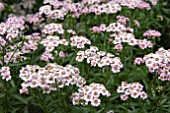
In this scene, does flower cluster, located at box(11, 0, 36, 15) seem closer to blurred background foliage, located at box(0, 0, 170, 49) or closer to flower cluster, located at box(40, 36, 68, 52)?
blurred background foliage, located at box(0, 0, 170, 49)

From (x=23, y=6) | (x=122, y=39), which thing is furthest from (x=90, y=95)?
(x=23, y=6)

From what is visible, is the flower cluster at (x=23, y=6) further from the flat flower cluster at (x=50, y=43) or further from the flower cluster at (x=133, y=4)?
the flat flower cluster at (x=50, y=43)

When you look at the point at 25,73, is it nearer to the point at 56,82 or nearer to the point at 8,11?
the point at 56,82

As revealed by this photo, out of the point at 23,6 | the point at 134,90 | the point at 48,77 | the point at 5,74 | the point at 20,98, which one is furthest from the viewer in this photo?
the point at 23,6

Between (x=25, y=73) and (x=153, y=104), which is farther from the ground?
(x=25, y=73)

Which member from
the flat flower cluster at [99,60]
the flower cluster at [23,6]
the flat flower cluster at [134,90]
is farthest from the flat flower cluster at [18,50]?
the flower cluster at [23,6]

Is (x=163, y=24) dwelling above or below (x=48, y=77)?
below

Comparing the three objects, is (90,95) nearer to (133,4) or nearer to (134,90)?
(134,90)

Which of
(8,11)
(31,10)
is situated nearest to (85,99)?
(8,11)

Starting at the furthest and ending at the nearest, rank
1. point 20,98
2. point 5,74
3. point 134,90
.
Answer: point 20,98 < point 134,90 < point 5,74
